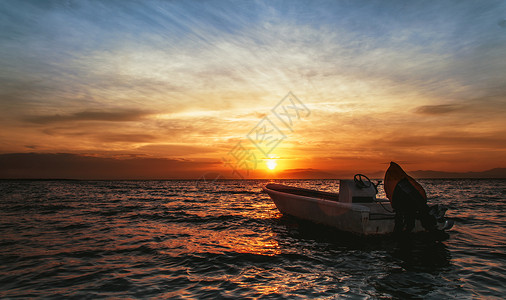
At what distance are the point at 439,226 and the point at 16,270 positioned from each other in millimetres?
11474

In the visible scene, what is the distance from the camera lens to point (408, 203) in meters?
8.85

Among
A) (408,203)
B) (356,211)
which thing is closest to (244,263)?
(356,211)

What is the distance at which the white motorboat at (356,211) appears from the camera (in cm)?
930

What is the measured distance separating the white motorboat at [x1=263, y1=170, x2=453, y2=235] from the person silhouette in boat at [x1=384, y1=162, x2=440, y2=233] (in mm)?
193

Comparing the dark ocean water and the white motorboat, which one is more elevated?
the white motorboat

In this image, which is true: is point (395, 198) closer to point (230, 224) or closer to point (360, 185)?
point (360, 185)

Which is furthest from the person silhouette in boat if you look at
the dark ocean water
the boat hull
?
the dark ocean water

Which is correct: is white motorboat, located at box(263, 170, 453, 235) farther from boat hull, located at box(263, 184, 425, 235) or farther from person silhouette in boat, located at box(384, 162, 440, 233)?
person silhouette in boat, located at box(384, 162, 440, 233)

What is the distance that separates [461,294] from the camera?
534 centimetres

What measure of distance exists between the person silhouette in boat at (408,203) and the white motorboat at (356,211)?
0.63ft

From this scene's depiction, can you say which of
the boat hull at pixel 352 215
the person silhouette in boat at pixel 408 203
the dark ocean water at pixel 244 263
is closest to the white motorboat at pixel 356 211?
the boat hull at pixel 352 215

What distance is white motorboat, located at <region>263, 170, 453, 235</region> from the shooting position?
9297 mm

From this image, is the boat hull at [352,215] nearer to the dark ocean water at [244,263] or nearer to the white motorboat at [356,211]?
→ the white motorboat at [356,211]

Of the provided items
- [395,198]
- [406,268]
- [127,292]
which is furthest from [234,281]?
[395,198]
